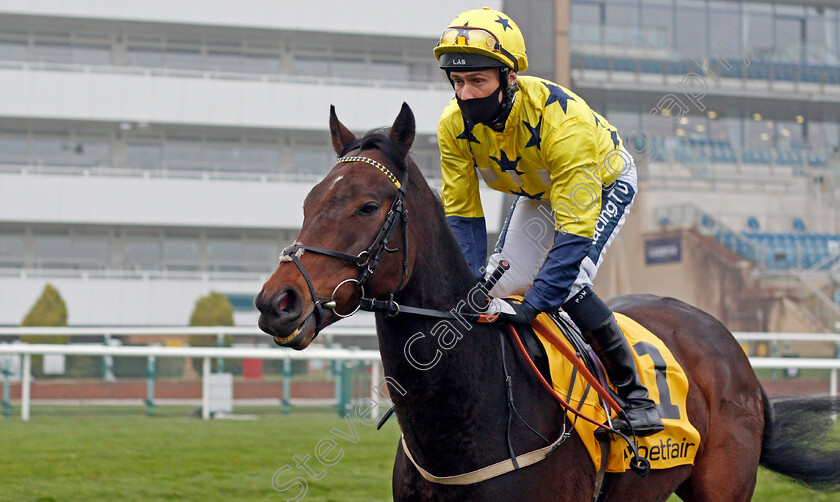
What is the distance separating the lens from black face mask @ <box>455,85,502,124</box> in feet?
8.37

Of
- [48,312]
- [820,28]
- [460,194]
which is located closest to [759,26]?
[820,28]

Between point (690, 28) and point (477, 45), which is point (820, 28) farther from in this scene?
point (477, 45)

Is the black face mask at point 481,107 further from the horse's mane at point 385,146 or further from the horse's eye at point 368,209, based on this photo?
the horse's eye at point 368,209

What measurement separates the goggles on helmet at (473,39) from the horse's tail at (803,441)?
189cm

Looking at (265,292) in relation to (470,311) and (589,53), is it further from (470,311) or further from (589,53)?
(589,53)

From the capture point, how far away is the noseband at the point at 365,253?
205cm

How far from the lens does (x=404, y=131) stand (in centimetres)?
234

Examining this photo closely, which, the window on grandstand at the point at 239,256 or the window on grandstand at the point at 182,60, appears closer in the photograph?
the window on grandstand at the point at 239,256

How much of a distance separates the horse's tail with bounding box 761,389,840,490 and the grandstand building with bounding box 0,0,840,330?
16583mm

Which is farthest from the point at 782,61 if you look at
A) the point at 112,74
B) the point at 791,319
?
the point at 112,74

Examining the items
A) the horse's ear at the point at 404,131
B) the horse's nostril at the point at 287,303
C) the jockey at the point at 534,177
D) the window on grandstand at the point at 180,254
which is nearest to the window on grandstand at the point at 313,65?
the window on grandstand at the point at 180,254

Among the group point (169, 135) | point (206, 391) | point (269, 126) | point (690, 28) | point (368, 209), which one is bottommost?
point (206, 391)

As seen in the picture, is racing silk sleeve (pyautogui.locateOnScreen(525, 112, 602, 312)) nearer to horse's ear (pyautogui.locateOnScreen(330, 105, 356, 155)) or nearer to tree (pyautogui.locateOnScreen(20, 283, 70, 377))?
horse's ear (pyautogui.locateOnScreen(330, 105, 356, 155))

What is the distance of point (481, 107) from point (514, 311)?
0.58 m
